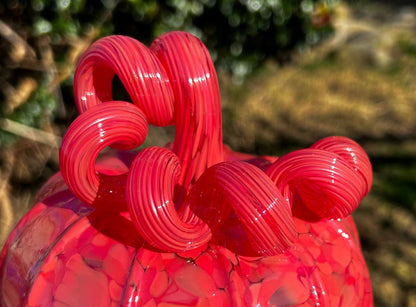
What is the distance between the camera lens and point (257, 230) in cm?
84

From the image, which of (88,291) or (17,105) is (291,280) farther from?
(17,105)

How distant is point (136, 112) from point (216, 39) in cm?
224

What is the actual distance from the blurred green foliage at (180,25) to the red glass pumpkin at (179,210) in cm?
129

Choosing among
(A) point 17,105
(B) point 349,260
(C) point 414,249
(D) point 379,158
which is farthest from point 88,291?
(D) point 379,158

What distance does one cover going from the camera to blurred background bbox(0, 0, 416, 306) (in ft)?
7.05

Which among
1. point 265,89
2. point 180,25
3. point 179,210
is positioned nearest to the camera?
point 179,210

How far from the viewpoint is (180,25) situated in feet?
8.49

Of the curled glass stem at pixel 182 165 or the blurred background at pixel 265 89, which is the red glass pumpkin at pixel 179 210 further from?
the blurred background at pixel 265 89

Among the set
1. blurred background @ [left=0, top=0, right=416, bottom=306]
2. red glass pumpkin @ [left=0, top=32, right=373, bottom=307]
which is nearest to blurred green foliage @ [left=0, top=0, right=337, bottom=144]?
blurred background @ [left=0, top=0, right=416, bottom=306]

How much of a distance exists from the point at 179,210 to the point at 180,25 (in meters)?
1.86

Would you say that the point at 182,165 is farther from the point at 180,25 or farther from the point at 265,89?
the point at 265,89

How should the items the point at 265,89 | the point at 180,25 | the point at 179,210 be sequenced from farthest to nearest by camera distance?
1. the point at 265,89
2. the point at 180,25
3. the point at 179,210

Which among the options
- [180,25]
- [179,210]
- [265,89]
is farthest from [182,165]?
[265,89]

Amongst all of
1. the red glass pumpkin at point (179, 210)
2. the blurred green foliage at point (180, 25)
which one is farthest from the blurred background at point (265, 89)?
the red glass pumpkin at point (179, 210)
